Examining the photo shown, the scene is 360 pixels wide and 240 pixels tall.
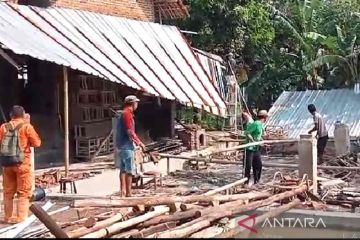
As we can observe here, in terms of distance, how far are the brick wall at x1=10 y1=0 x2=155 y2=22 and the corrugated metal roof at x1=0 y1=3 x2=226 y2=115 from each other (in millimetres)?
629

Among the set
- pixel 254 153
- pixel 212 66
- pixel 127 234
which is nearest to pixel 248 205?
pixel 127 234

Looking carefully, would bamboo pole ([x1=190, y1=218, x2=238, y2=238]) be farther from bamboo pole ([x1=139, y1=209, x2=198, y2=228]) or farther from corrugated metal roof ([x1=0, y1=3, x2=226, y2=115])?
corrugated metal roof ([x1=0, y1=3, x2=226, y2=115])

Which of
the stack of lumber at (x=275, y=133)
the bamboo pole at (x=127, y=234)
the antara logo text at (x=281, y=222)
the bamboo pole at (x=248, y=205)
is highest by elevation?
the stack of lumber at (x=275, y=133)

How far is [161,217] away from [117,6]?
11508mm

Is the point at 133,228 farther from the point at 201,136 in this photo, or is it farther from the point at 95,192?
the point at 201,136

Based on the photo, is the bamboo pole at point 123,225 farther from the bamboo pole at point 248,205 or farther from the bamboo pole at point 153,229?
the bamboo pole at point 248,205

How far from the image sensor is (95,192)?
41.6 feet

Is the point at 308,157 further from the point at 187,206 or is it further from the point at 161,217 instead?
the point at 161,217

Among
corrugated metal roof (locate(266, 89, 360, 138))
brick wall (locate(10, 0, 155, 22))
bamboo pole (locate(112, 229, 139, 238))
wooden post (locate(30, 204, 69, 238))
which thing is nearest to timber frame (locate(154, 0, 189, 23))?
brick wall (locate(10, 0, 155, 22))

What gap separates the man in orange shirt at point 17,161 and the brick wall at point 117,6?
7369mm

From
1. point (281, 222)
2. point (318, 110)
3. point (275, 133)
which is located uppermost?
point (318, 110)

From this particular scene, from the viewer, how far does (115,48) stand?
15.4 metres

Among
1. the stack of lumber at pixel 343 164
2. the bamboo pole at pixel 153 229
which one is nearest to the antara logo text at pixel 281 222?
the bamboo pole at pixel 153 229

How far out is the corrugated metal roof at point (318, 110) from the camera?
65.4 ft
